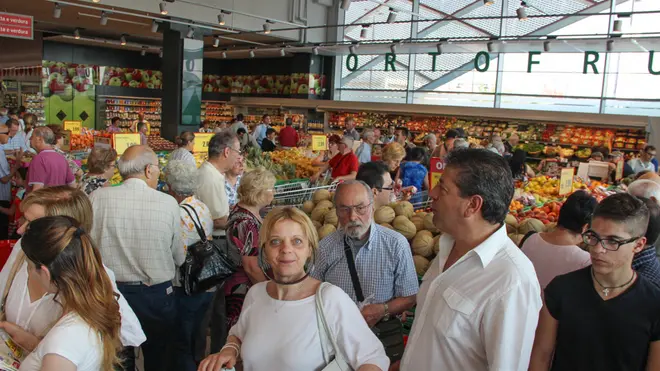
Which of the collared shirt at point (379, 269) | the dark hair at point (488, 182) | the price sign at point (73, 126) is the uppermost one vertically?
the dark hair at point (488, 182)

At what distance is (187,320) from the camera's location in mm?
3553

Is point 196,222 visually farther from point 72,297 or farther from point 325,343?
point 325,343

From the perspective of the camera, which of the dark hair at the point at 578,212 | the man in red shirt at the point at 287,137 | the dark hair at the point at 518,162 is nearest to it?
the dark hair at the point at 578,212

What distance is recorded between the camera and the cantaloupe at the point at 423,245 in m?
3.83

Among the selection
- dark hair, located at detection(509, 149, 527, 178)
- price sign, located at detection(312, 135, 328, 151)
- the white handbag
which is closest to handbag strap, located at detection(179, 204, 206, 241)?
the white handbag

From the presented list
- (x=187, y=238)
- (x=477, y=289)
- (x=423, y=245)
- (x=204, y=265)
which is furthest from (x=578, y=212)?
(x=187, y=238)

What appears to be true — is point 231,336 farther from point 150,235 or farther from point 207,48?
point 207,48

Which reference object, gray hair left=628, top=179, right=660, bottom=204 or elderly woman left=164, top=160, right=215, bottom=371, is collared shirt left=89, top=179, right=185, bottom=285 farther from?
gray hair left=628, top=179, right=660, bottom=204

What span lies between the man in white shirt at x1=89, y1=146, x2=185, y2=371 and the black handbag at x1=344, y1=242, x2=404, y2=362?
1.13 metres

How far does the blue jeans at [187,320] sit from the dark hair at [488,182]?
223cm

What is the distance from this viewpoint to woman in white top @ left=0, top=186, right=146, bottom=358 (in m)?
2.07

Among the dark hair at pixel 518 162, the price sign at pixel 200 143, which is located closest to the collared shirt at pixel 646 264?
the dark hair at pixel 518 162

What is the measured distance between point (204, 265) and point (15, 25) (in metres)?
9.16

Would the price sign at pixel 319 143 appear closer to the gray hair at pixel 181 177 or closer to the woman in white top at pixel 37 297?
the gray hair at pixel 181 177
